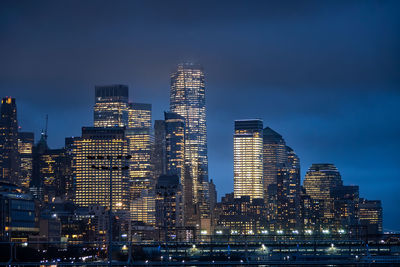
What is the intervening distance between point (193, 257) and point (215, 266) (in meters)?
64.9

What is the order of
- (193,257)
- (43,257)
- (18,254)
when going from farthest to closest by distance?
(43,257)
(18,254)
(193,257)

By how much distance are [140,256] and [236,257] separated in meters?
21.6

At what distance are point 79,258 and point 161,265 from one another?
10211cm

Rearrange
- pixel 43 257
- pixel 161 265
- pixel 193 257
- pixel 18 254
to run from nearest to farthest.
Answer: pixel 161 265 → pixel 193 257 → pixel 18 254 → pixel 43 257

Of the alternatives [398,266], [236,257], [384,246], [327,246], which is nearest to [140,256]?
[236,257]

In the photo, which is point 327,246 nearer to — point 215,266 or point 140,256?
point 140,256

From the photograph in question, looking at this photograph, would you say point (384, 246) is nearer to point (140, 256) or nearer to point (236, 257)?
point (236, 257)

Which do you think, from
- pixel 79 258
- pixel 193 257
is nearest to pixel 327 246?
pixel 193 257

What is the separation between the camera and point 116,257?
584 feet

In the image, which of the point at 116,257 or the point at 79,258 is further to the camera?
the point at 79,258

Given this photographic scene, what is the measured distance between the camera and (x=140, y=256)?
172m

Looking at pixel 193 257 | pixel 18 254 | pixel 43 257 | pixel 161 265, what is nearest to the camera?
pixel 161 265

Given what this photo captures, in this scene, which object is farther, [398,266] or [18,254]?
[18,254]

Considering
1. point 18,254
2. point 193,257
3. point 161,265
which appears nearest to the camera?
point 161,265
